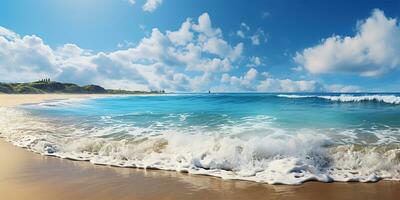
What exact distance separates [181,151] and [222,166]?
5.03ft

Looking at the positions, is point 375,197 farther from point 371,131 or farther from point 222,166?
point 371,131

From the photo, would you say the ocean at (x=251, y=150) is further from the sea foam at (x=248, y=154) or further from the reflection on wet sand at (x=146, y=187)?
the reflection on wet sand at (x=146, y=187)

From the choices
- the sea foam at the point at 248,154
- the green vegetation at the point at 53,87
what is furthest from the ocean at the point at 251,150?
the green vegetation at the point at 53,87

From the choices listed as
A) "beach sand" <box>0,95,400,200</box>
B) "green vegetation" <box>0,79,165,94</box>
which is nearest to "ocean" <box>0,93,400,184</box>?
"beach sand" <box>0,95,400,200</box>

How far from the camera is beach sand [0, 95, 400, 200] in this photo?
4.66 metres

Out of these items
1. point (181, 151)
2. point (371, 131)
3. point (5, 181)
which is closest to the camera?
point (5, 181)

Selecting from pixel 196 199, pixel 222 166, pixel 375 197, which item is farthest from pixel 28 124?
pixel 375 197

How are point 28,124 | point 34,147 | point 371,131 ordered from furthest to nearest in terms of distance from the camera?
point 28,124 → point 371,131 → point 34,147

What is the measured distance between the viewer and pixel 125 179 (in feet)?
18.2

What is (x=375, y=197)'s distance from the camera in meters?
4.59

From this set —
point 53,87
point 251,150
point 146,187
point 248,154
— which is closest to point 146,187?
point 146,187

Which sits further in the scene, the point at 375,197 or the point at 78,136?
the point at 78,136

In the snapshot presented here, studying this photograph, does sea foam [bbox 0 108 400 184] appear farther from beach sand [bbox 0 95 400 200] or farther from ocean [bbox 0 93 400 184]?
beach sand [bbox 0 95 400 200]

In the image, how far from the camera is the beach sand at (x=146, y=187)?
4.66m
